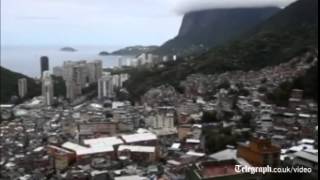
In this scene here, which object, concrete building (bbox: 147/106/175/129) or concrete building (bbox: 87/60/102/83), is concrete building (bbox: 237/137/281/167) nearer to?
concrete building (bbox: 147/106/175/129)

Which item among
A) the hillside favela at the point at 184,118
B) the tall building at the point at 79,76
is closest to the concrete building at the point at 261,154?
the hillside favela at the point at 184,118

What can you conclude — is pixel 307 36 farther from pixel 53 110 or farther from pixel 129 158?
pixel 129 158

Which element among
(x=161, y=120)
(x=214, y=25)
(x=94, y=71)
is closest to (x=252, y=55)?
(x=94, y=71)

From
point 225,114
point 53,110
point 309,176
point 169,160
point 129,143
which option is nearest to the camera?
point 309,176

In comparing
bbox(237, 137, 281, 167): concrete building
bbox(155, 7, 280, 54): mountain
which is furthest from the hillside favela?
bbox(155, 7, 280, 54): mountain

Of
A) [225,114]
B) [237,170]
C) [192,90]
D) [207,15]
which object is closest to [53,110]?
[192,90]

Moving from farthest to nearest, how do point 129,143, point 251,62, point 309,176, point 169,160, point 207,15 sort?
point 207,15 → point 251,62 → point 129,143 → point 169,160 → point 309,176

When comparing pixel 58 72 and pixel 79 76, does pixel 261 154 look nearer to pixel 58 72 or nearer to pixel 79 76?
pixel 79 76
